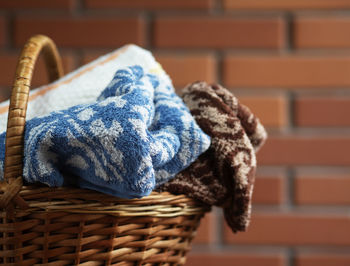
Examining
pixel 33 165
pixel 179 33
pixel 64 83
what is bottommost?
pixel 33 165

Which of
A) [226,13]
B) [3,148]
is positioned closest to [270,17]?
[226,13]

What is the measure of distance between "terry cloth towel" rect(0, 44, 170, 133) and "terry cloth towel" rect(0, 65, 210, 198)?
0.50 ft

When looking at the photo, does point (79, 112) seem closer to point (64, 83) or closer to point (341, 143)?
point (64, 83)

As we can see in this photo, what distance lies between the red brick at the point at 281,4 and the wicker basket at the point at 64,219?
620 mm

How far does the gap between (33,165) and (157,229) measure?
16 centimetres

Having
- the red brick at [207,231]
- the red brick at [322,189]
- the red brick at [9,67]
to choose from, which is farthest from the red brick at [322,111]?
the red brick at [9,67]

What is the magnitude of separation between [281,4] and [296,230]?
0.50 m

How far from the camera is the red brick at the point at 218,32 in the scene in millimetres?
1082

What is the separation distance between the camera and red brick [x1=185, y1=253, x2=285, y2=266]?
106cm

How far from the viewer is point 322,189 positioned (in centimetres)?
107

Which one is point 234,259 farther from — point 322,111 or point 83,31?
point 83,31

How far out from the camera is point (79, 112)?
1.71ft

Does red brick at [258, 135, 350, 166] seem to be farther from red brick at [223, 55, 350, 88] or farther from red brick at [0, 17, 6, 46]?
red brick at [0, 17, 6, 46]

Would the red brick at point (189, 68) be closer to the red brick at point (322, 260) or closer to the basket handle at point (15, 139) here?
the red brick at point (322, 260)
